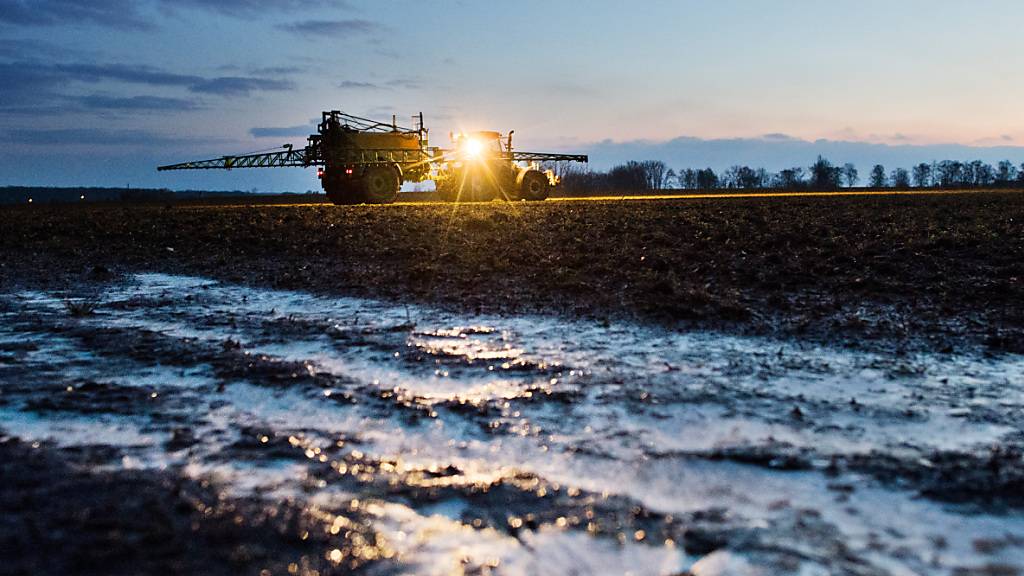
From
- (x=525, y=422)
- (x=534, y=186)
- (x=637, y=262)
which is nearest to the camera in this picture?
(x=525, y=422)

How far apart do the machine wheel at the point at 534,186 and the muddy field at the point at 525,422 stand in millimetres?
16644

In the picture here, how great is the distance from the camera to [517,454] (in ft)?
10.2

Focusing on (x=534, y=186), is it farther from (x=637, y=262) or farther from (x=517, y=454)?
(x=517, y=454)

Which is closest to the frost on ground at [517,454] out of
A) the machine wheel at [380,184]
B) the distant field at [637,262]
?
the distant field at [637,262]

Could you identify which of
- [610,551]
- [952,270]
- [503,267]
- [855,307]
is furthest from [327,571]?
[952,270]

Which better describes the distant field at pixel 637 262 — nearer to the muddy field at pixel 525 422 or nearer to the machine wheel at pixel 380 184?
the muddy field at pixel 525 422

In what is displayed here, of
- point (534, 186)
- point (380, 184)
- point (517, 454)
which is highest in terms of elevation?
point (380, 184)

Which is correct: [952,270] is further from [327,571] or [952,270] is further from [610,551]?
[327,571]

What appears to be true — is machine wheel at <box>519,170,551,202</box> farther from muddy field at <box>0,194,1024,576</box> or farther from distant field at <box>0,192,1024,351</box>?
muddy field at <box>0,194,1024,576</box>

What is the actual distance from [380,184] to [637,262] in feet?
54.7

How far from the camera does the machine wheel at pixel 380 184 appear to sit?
2359 centimetres

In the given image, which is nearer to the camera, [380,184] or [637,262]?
[637,262]

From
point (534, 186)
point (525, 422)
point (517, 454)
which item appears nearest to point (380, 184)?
point (534, 186)

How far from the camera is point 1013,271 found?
7543 mm
